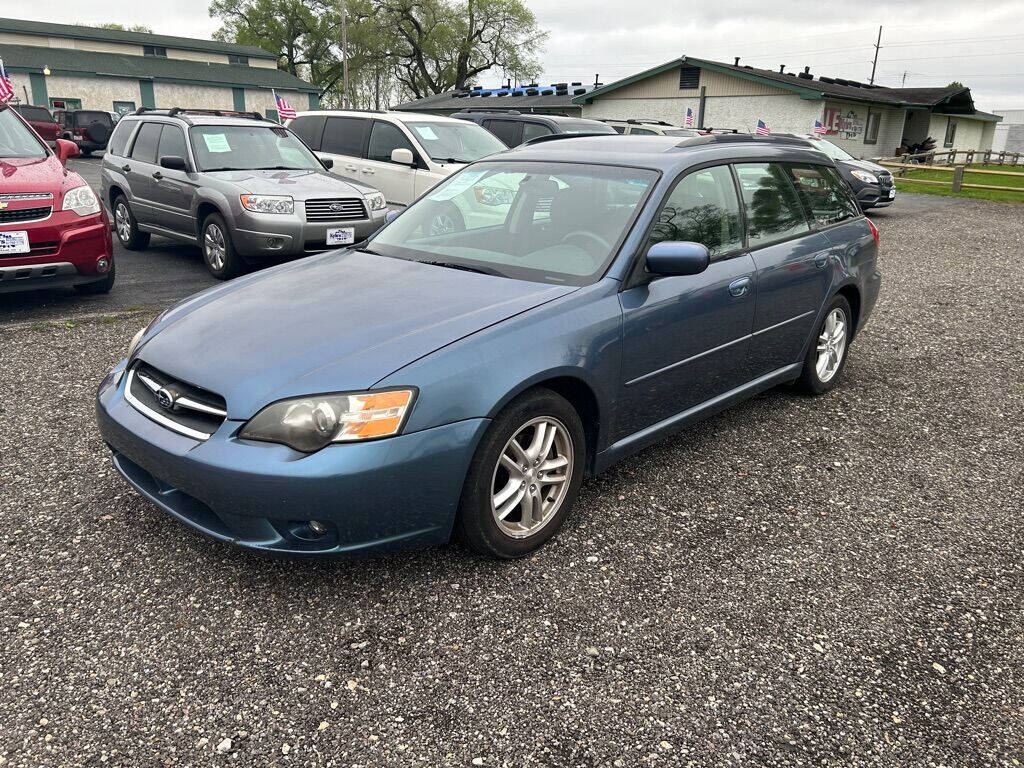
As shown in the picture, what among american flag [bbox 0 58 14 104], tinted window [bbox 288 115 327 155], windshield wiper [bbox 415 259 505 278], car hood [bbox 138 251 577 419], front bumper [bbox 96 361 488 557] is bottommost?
front bumper [bbox 96 361 488 557]

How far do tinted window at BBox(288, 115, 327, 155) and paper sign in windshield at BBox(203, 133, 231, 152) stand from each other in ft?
7.81

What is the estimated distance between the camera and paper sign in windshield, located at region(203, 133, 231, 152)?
8969 millimetres

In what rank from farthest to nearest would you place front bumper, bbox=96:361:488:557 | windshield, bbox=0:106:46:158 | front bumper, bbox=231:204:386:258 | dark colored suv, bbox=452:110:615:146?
dark colored suv, bbox=452:110:615:146, front bumper, bbox=231:204:386:258, windshield, bbox=0:106:46:158, front bumper, bbox=96:361:488:557

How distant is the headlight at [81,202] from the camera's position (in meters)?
6.66

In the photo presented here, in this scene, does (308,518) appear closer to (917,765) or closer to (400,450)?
(400,450)

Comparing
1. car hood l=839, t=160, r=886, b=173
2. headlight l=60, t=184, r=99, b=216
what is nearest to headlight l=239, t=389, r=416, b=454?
headlight l=60, t=184, r=99, b=216

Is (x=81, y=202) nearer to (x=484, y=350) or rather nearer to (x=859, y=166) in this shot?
(x=484, y=350)

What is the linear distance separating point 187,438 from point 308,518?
566mm

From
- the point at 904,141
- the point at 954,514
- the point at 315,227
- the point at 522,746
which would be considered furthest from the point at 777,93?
the point at 522,746

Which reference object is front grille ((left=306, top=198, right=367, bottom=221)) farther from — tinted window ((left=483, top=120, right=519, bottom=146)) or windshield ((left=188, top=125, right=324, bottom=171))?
tinted window ((left=483, top=120, right=519, bottom=146))

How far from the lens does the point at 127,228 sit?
10156 millimetres

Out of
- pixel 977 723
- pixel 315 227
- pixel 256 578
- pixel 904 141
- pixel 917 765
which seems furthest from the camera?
pixel 904 141

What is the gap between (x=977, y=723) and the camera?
246 cm

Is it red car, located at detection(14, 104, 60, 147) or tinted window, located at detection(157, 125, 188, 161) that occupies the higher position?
red car, located at detection(14, 104, 60, 147)
